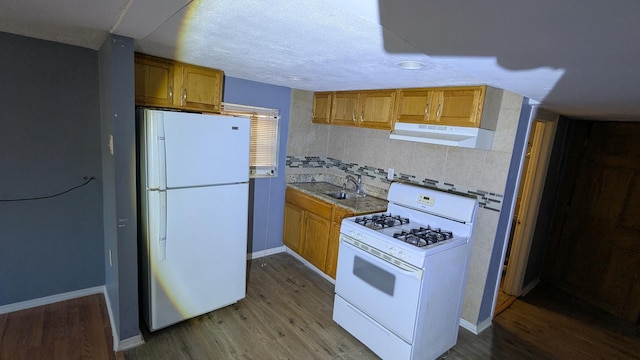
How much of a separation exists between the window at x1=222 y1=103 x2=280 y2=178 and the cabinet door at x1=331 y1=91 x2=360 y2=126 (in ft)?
2.33

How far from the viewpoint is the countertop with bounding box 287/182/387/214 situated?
10.1ft

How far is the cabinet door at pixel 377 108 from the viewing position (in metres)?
2.99

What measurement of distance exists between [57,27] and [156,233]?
1.48 metres

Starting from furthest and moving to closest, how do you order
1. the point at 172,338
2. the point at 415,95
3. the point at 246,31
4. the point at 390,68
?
the point at 415,95 → the point at 172,338 → the point at 390,68 → the point at 246,31

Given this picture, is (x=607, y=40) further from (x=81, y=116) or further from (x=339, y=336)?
(x=81, y=116)

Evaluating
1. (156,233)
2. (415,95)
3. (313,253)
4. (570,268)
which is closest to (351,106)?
(415,95)

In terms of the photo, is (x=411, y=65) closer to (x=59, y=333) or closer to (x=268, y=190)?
(x=268, y=190)

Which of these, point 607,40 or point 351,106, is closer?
point 607,40

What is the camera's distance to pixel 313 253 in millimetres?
3525

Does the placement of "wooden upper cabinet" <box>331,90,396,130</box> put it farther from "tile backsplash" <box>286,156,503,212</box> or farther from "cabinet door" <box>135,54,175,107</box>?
"cabinet door" <box>135,54,175,107</box>

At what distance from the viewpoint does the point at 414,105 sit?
9.09 feet

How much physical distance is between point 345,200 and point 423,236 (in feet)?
3.68

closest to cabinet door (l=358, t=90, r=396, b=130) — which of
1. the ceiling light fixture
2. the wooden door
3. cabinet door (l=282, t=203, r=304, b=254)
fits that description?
the ceiling light fixture

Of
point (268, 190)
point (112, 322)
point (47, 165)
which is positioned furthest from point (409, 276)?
point (47, 165)
